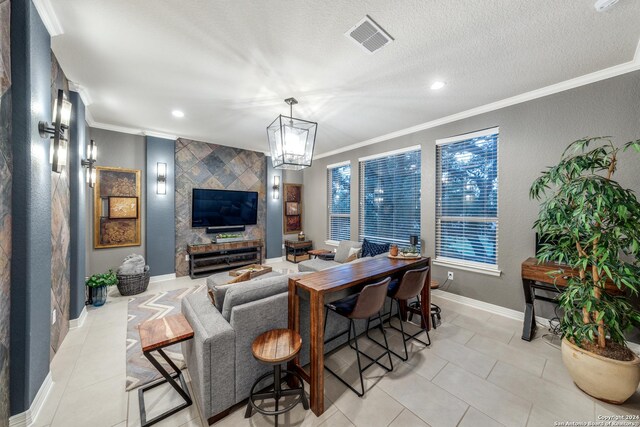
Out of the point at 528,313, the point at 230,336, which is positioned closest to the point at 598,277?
the point at 528,313

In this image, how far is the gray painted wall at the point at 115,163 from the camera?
4.15 metres

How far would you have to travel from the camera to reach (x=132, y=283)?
3.99 m

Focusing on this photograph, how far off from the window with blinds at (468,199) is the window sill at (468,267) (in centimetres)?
3

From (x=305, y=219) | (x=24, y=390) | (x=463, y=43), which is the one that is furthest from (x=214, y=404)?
(x=305, y=219)

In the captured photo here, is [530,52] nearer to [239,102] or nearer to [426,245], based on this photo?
[426,245]

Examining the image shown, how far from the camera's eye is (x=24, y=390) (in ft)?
5.16

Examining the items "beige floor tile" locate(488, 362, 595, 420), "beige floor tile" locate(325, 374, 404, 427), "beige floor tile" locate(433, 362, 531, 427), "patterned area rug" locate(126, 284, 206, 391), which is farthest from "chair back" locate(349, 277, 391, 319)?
"patterned area rug" locate(126, 284, 206, 391)

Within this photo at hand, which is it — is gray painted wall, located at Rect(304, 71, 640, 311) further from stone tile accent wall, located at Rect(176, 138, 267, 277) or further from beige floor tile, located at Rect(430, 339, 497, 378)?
stone tile accent wall, located at Rect(176, 138, 267, 277)

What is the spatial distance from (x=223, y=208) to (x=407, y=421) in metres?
5.01

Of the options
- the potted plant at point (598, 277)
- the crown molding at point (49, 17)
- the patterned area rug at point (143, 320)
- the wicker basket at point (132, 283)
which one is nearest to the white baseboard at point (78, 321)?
the patterned area rug at point (143, 320)

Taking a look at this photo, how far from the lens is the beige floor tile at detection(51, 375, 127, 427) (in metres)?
1.65

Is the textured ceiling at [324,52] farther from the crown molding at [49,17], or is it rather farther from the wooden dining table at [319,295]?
the wooden dining table at [319,295]

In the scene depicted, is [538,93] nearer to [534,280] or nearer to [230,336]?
[534,280]

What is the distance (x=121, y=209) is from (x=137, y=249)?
807 millimetres
